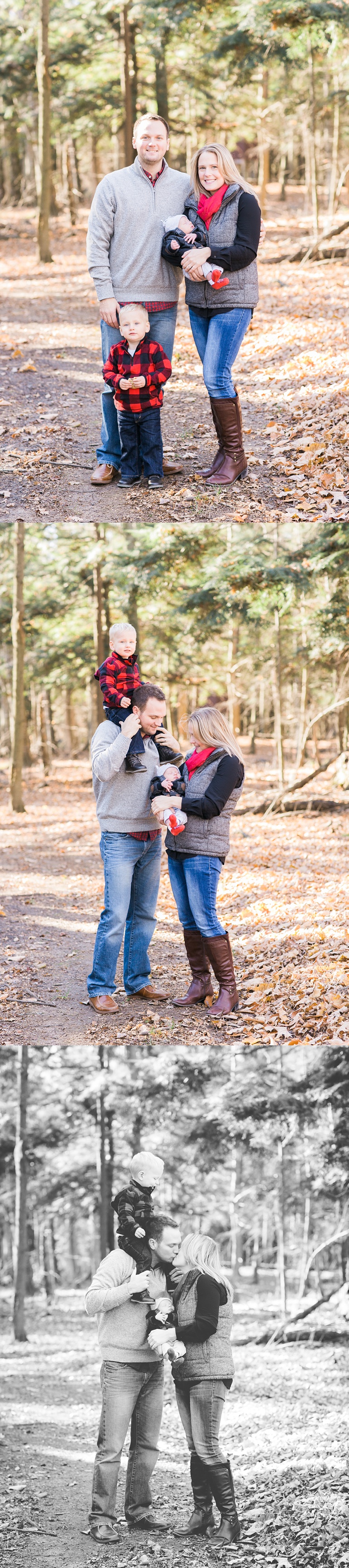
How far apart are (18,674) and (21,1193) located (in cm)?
740

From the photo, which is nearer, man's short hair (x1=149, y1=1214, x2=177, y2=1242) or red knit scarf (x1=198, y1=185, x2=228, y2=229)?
man's short hair (x1=149, y1=1214, x2=177, y2=1242)

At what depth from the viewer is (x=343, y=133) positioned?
27.5 m

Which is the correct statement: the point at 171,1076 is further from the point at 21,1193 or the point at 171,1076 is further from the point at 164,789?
the point at 164,789

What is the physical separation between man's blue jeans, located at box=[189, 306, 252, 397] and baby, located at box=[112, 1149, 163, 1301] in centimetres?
440

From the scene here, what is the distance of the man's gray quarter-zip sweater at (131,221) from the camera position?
21.0 feet

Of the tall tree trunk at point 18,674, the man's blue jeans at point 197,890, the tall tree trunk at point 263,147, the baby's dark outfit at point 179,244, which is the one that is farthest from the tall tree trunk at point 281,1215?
the tall tree trunk at point 263,147

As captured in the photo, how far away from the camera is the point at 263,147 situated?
68.1 feet

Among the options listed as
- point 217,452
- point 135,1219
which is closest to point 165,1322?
point 135,1219

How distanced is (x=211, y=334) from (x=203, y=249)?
47 centimetres

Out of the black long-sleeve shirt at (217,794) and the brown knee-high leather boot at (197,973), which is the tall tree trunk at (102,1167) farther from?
the black long-sleeve shirt at (217,794)

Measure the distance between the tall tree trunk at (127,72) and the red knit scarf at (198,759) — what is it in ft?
38.1

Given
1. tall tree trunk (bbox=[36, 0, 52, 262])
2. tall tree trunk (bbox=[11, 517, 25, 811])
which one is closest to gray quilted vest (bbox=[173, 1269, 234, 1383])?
tall tree trunk (bbox=[11, 517, 25, 811])

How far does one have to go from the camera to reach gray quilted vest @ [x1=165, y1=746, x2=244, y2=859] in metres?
6.05

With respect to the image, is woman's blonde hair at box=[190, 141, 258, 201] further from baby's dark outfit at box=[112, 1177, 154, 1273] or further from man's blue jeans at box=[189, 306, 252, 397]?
baby's dark outfit at box=[112, 1177, 154, 1273]
